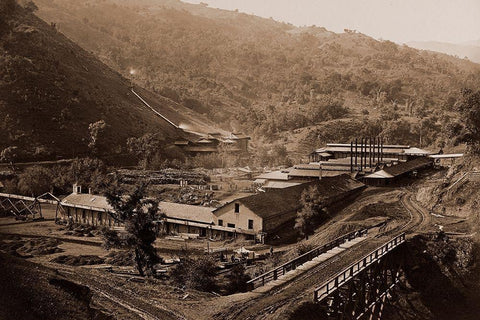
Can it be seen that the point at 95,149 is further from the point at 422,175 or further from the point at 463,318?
the point at 463,318

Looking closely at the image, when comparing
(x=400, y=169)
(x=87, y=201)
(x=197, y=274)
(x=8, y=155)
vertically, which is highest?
(x=8, y=155)

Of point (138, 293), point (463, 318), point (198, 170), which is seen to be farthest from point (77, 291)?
point (198, 170)

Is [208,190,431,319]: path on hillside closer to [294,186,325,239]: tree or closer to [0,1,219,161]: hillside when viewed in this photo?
[294,186,325,239]: tree

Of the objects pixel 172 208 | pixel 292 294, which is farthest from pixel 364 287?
pixel 172 208

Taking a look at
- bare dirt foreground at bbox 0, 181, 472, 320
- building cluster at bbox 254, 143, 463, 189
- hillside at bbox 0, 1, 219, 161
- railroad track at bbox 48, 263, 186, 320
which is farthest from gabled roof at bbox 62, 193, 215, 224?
hillside at bbox 0, 1, 219, 161

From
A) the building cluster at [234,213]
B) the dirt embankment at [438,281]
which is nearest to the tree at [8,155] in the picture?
the building cluster at [234,213]

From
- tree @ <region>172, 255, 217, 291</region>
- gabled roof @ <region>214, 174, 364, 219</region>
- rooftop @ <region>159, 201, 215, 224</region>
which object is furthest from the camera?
A: rooftop @ <region>159, 201, 215, 224</region>

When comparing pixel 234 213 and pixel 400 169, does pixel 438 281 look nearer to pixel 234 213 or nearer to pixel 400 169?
pixel 234 213
